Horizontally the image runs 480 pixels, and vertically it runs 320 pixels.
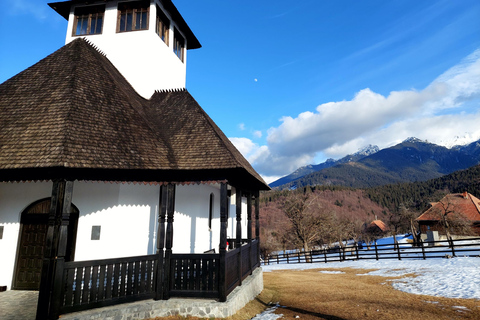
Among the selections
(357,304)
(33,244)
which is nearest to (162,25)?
(33,244)

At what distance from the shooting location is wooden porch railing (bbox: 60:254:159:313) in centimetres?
635

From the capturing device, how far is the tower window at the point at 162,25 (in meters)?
14.0

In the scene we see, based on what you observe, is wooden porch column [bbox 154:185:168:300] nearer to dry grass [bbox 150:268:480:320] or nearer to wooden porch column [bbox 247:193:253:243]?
dry grass [bbox 150:268:480:320]

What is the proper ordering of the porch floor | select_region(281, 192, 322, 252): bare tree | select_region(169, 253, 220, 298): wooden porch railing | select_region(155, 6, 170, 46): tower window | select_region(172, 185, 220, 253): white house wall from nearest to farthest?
1. the porch floor
2. select_region(169, 253, 220, 298): wooden porch railing
3. select_region(172, 185, 220, 253): white house wall
4. select_region(155, 6, 170, 46): tower window
5. select_region(281, 192, 322, 252): bare tree

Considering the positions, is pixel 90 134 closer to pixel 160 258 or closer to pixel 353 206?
pixel 160 258

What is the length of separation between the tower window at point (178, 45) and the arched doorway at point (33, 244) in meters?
11.0

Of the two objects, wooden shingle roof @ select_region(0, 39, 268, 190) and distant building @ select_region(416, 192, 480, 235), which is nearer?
wooden shingle roof @ select_region(0, 39, 268, 190)

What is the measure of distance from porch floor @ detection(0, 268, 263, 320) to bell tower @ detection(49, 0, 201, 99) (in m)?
9.15

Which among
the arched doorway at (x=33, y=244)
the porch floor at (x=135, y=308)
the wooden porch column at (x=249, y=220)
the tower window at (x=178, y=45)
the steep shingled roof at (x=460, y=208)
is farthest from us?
the steep shingled roof at (x=460, y=208)

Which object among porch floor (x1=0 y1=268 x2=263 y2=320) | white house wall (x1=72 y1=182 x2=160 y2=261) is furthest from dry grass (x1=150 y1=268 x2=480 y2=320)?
white house wall (x1=72 y1=182 x2=160 y2=261)

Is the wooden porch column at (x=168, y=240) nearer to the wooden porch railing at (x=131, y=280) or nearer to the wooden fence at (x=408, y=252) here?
the wooden porch railing at (x=131, y=280)

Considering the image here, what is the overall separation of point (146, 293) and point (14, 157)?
15.8ft

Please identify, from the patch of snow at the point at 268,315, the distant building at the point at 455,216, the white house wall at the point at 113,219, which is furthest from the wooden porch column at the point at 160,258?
the distant building at the point at 455,216

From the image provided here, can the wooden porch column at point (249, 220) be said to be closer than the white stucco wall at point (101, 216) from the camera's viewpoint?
No
